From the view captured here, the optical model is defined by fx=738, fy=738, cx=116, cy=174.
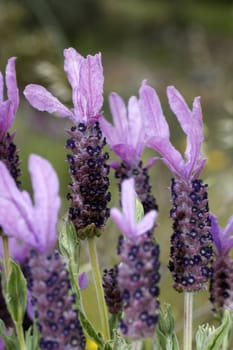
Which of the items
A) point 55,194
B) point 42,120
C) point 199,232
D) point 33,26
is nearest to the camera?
point 55,194

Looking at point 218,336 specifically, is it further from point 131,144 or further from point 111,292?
point 131,144

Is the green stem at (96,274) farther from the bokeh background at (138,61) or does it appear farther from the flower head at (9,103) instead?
the bokeh background at (138,61)

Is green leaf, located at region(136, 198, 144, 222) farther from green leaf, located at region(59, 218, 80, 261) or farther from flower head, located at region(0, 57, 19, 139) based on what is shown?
flower head, located at region(0, 57, 19, 139)

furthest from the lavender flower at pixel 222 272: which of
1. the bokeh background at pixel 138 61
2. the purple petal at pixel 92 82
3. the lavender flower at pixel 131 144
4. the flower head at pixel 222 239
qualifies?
the bokeh background at pixel 138 61

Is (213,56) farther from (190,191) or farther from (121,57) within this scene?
(190,191)

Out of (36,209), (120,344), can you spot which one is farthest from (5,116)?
(120,344)

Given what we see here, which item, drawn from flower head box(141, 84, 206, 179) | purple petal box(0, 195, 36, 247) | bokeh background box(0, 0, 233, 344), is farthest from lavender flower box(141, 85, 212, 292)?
bokeh background box(0, 0, 233, 344)

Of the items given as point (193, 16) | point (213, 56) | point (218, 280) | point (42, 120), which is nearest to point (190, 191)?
point (218, 280)

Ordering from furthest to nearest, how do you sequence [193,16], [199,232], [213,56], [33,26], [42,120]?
[193,16] → [33,26] → [213,56] → [42,120] → [199,232]
